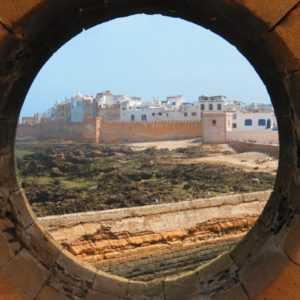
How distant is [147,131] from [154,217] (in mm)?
51450

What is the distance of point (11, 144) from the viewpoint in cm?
244

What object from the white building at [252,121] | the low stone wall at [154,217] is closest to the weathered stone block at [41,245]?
the low stone wall at [154,217]

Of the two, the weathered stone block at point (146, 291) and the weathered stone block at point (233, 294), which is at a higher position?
the weathered stone block at point (233, 294)

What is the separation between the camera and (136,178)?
27688 mm

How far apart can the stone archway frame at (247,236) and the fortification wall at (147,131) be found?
55473 mm

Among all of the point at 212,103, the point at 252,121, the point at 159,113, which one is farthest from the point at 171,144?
the point at 159,113

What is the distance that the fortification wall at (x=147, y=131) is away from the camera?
58237 mm

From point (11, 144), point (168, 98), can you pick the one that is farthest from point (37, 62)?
point (168, 98)

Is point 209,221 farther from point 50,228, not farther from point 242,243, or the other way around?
point 242,243

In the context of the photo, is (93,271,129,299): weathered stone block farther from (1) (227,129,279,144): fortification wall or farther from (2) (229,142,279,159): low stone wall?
(1) (227,129,279,144): fortification wall

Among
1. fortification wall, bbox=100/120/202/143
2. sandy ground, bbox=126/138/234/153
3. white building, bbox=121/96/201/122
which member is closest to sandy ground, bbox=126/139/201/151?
sandy ground, bbox=126/138/234/153

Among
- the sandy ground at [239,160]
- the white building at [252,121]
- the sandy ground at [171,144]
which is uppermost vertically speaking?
the white building at [252,121]

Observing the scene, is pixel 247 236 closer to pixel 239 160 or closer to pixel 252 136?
pixel 239 160

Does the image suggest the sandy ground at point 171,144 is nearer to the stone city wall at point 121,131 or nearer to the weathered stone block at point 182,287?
the stone city wall at point 121,131
